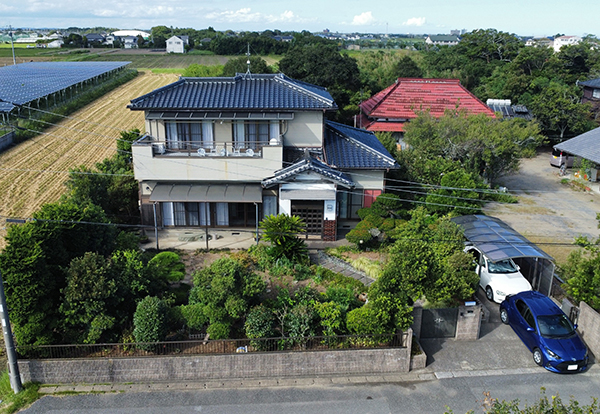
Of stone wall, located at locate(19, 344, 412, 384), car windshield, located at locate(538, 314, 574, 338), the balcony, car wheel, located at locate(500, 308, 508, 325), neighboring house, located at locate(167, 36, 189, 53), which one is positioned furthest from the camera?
neighboring house, located at locate(167, 36, 189, 53)

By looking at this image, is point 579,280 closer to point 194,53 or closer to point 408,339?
point 408,339

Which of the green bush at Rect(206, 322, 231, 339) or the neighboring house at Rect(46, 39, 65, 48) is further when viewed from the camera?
the neighboring house at Rect(46, 39, 65, 48)

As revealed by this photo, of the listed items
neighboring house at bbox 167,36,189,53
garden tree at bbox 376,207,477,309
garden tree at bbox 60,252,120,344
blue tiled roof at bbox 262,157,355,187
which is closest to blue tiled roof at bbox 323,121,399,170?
blue tiled roof at bbox 262,157,355,187

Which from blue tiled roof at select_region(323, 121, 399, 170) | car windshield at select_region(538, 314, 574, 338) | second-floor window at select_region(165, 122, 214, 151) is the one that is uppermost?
second-floor window at select_region(165, 122, 214, 151)

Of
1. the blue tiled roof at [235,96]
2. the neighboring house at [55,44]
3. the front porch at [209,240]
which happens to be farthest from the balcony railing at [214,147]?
the neighboring house at [55,44]

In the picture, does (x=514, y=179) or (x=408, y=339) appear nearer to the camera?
(x=408, y=339)

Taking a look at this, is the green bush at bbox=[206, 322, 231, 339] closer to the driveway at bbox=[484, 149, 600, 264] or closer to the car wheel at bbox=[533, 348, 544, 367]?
the car wheel at bbox=[533, 348, 544, 367]

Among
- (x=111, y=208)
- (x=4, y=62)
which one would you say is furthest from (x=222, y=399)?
(x=4, y=62)
